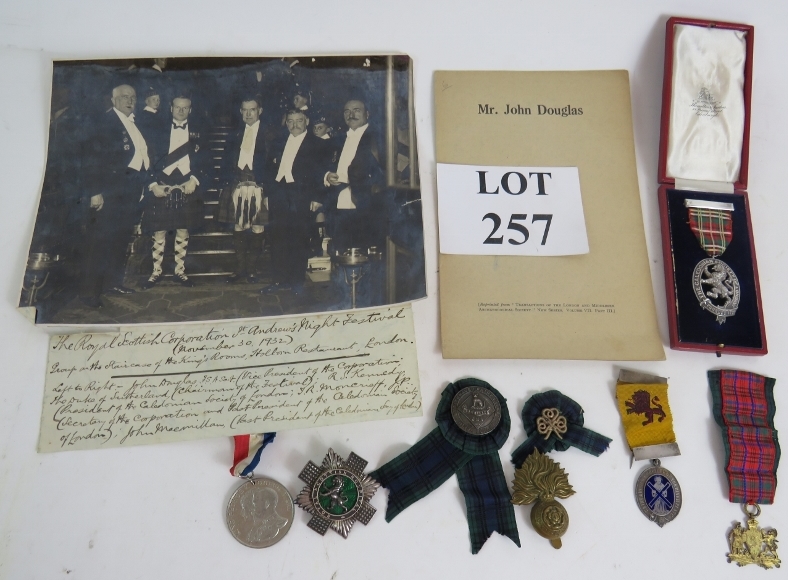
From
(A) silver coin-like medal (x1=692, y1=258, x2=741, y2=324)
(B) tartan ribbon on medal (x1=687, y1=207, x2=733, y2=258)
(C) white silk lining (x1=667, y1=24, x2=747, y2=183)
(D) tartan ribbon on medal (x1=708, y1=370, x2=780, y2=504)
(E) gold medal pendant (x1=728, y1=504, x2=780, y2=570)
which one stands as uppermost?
(C) white silk lining (x1=667, y1=24, x2=747, y2=183)

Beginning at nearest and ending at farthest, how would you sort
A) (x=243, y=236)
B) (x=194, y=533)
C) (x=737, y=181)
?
(x=194, y=533) < (x=243, y=236) < (x=737, y=181)

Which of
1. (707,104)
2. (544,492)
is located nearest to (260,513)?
(544,492)

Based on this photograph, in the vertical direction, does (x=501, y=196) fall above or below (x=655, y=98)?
below

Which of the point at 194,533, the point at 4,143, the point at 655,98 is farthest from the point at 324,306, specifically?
the point at 655,98

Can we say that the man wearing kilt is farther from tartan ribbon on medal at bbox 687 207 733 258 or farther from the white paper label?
tartan ribbon on medal at bbox 687 207 733 258

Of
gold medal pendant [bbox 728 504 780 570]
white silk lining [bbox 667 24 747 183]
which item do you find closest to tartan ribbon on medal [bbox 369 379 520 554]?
gold medal pendant [bbox 728 504 780 570]

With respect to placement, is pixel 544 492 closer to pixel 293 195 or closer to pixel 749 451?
pixel 749 451

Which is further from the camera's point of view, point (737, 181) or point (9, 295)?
point (737, 181)

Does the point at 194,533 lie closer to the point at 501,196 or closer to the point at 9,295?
the point at 9,295
